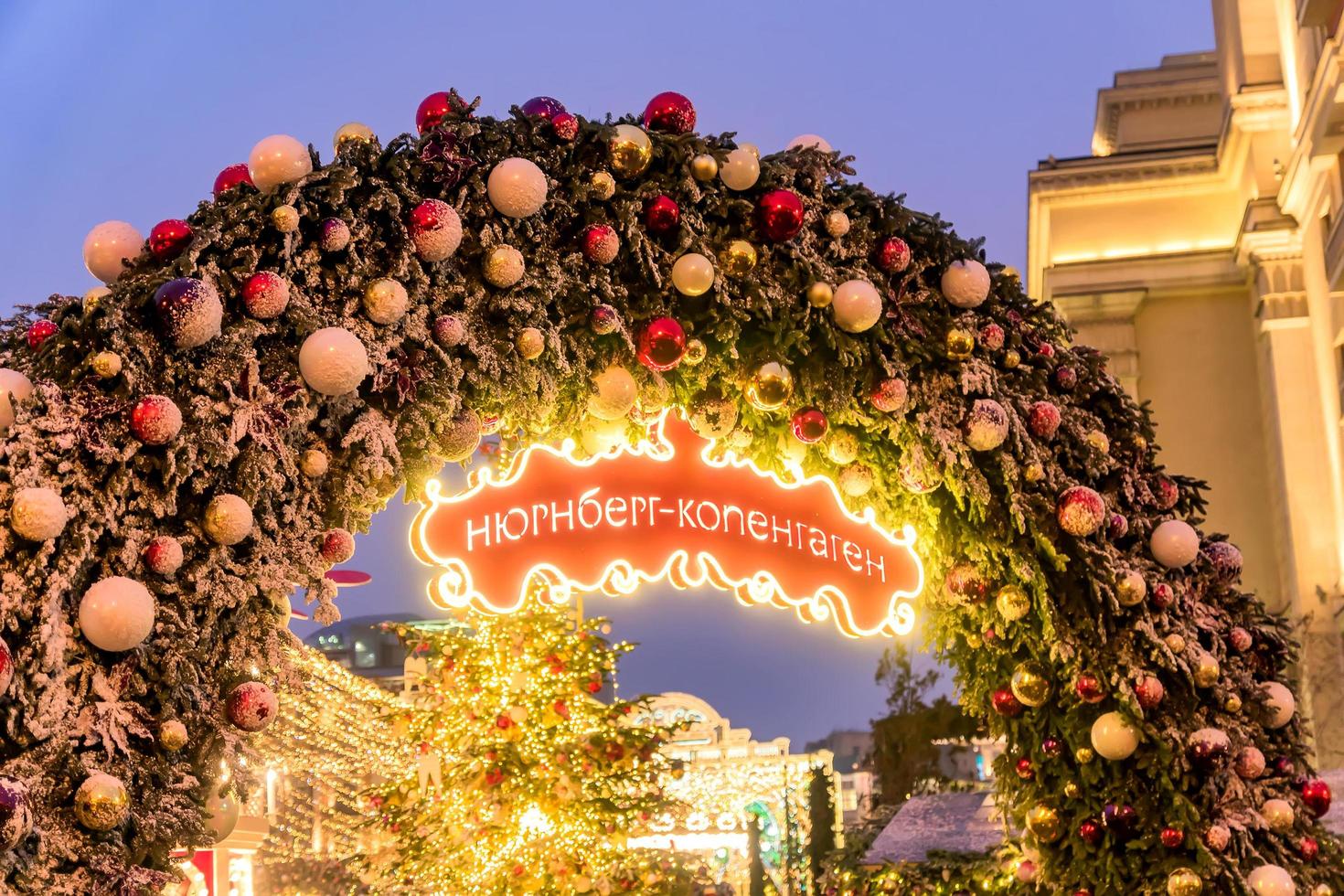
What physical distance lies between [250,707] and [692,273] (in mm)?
1432

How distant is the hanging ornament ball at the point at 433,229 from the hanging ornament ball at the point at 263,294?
34 cm

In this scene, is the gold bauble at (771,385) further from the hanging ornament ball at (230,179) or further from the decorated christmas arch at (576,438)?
the hanging ornament ball at (230,179)

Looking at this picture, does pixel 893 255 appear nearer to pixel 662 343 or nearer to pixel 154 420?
pixel 662 343

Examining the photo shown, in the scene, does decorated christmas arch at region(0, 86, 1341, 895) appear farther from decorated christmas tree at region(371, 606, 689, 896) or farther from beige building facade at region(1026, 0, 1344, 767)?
beige building facade at region(1026, 0, 1344, 767)

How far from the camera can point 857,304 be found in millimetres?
3373

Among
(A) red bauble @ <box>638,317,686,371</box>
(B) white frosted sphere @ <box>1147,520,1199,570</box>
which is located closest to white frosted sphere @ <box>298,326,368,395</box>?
(A) red bauble @ <box>638,317,686,371</box>

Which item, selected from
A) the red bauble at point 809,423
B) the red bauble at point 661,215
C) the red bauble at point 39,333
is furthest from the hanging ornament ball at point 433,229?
the red bauble at point 809,423

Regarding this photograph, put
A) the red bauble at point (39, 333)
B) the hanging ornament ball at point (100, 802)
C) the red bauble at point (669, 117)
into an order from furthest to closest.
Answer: the red bauble at point (669, 117)
the red bauble at point (39, 333)
the hanging ornament ball at point (100, 802)

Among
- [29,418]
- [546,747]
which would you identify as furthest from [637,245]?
[546,747]

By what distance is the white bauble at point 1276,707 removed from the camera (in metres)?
3.69

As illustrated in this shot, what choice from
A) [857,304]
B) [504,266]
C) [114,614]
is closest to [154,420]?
[114,614]

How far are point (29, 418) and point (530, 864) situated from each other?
6.52 m

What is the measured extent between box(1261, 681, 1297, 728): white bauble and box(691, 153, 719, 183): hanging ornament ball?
2064 mm

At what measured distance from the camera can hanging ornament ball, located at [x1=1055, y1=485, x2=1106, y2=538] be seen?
3520mm
